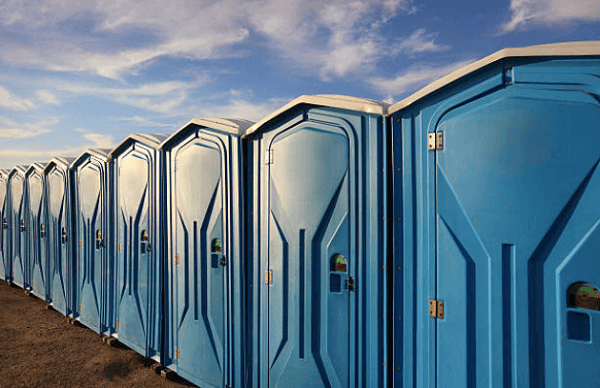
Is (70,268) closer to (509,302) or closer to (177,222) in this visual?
(177,222)

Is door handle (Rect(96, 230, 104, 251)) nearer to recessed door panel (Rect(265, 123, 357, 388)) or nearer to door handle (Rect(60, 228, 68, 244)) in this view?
door handle (Rect(60, 228, 68, 244))

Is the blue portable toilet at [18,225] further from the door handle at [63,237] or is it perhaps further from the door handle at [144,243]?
the door handle at [144,243]

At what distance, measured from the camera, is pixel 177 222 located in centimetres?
410

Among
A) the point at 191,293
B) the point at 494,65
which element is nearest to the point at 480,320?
the point at 494,65

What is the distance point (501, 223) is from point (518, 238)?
12 centimetres

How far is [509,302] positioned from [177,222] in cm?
320

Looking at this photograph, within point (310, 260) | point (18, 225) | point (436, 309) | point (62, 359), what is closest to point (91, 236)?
point (62, 359)

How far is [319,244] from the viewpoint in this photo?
291 centimetres

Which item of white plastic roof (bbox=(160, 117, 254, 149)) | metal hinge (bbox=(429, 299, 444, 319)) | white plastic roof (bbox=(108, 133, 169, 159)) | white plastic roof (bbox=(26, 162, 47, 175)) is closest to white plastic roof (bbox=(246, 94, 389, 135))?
white plastic roof (bbox=(160, 117, 254, 149))

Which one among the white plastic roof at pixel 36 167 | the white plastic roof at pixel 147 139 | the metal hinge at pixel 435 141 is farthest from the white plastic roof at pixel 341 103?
the white plastic roof at pixel 36 167

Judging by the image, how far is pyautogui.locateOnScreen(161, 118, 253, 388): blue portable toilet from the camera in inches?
139

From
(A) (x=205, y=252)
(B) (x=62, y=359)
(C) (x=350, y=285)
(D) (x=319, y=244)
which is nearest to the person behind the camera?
(C) (x=350, y=285)

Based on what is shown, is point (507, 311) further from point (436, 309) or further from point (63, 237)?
point (63, 237)

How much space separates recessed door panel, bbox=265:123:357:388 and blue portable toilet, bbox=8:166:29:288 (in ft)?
22.9
